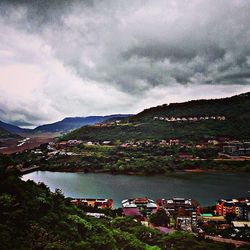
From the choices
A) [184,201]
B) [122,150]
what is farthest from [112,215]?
[122,150]

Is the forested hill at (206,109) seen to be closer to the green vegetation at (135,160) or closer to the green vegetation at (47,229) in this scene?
the green vegetation at (135,160)

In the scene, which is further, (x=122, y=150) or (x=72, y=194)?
(x=122, y=150)

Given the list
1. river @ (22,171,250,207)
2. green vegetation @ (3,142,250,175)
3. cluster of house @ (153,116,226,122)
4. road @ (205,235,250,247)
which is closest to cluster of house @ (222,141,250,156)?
green vegetation @ (3,142,250,175)

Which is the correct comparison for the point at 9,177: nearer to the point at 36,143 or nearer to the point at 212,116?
the point at 36,143

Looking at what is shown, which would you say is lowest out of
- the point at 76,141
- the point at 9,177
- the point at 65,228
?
the point at 65,228

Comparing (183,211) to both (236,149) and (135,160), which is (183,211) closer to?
(135,160)

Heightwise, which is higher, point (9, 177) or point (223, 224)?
point (9, 177)

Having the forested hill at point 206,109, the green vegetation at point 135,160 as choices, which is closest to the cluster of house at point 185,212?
the green vegetation at point 135,160

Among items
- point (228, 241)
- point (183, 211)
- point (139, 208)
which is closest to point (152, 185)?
point (139, 208)

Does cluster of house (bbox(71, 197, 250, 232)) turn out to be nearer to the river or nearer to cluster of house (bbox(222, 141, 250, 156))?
the river
